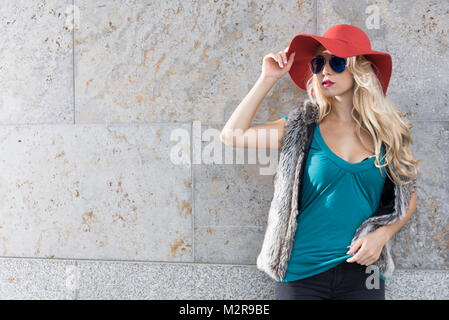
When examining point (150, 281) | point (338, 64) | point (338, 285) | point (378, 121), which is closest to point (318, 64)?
point (338, 64)

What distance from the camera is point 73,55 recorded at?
3.71m

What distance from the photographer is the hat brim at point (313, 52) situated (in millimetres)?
2633

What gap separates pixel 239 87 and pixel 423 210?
6.05ft

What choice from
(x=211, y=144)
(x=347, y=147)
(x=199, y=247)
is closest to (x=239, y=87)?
(x=211, y=144)

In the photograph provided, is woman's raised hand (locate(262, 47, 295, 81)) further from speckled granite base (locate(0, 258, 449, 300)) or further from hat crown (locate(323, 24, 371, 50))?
speckled granite base (locate(0, 258, 449, 300))

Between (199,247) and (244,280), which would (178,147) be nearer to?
(199,247)

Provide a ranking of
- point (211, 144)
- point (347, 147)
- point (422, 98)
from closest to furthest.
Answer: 1. point (347, 147)
2. point (422, 98)
3. point (211, 144)

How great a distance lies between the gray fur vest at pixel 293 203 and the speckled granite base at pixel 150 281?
667mm

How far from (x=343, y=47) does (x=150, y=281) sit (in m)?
2.52

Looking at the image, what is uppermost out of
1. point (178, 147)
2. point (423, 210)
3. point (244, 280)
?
point (178, 147)

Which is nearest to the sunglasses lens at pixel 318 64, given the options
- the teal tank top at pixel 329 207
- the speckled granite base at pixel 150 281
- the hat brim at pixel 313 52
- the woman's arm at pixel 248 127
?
the hat brim at pixel 313 52

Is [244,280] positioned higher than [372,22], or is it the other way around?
[372,22]

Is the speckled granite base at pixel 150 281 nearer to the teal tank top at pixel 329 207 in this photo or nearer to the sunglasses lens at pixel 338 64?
the teal tank top at pixel 329 207

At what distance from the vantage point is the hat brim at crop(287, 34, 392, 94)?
263 cm
